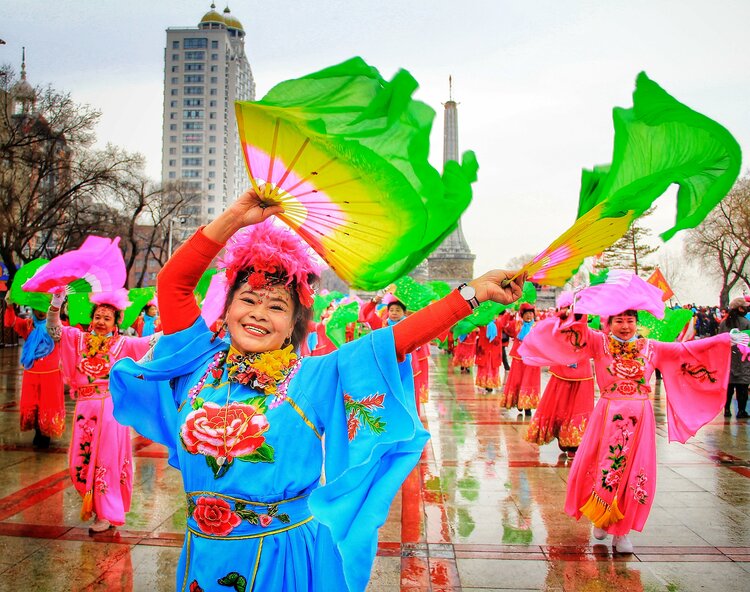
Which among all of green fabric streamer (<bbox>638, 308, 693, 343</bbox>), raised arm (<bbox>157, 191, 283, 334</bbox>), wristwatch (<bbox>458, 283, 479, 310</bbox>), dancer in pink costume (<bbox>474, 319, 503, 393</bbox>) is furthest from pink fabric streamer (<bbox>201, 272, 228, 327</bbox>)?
dancer in pink costume (<bbox>474, 319, 503, 393</bbox>)

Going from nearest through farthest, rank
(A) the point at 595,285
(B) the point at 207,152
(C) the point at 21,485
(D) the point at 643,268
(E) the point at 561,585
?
(E) the point at 561,585 < (A) the point at 595,285 < (C) the point at 21,485 < (D) the point at 643,268 < (B) the point at 207,152

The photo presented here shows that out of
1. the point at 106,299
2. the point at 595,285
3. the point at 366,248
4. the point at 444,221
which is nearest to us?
the point at 444,221

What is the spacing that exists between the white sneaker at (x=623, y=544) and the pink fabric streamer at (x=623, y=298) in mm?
1732

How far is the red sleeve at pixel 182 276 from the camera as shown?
2.56 metres

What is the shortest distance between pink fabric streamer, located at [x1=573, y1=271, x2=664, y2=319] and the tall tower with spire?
1540 inches

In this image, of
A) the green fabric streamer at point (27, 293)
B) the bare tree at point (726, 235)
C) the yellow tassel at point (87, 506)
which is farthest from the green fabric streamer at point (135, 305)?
the bare tree at point (726, 235)

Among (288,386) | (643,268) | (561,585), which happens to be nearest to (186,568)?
(288,386)

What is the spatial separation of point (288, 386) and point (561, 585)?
285 cm

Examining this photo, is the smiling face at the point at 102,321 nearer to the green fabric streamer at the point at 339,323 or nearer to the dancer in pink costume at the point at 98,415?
the dancer in pink costume at the point at 98,415

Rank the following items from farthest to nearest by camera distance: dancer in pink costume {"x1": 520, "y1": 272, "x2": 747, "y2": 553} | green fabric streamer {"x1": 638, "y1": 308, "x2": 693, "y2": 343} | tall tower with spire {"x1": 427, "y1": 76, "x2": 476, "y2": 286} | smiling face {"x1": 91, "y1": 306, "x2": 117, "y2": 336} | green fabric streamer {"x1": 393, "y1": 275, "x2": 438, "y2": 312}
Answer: tall tower with spire {"x1": 427, "y1": 76, "x2": 476, "y2": 286} → green fabric streamer {"x1": 393, "y1": 275, "x2": 438, "y2": 312} → green fabric streamer {"x1": 638, "y1": 308, "x2": 693, "y2": 343} → smiling face {"x1": 91, "y1": 306, "x2": 117, "y2": 336} → dancer in pink costume {"x1": 520, "y1": 272, "x2": 747, "y2": 553}

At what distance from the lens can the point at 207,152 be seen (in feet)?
360

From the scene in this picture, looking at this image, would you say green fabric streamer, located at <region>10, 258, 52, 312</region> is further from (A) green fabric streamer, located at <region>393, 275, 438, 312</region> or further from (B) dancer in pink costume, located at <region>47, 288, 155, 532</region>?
(A) green fabric streamer, located at <region>393, 275, 438, 312</region>

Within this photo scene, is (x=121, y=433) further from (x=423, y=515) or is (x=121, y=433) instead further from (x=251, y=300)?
(x=251, y=300)

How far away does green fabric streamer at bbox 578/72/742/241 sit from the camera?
7.60 feet
